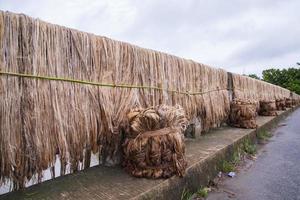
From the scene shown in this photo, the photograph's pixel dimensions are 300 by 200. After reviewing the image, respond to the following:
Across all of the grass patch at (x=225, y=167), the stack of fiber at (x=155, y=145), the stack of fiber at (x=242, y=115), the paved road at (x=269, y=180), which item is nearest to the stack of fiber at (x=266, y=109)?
the stack of fiber at (x=242, y=115)

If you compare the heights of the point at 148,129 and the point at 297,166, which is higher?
the point at 148,129

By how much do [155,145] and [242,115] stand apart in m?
4.44

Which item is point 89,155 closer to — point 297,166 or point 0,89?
point 0,89

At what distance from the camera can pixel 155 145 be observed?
104 inches

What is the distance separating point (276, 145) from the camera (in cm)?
618

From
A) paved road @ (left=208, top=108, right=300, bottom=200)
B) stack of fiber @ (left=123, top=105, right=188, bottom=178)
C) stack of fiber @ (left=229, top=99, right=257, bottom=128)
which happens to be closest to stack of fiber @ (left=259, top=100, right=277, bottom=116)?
stack of fiber @ (left=229, top=99, right=257, bottom=128)

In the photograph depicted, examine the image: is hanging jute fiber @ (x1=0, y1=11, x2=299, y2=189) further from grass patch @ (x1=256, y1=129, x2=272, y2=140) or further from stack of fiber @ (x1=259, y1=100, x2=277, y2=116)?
stack of fiber @ (x1=259, y1=100, x2=277, y2=116)

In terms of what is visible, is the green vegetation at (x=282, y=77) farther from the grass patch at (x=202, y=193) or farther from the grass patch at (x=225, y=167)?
the grass patch at (x=202, y=193)

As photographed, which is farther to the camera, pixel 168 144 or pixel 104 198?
pixel 168 144

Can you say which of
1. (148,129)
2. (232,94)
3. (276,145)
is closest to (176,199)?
(148,129)

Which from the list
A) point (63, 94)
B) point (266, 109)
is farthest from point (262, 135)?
point (63, 94)

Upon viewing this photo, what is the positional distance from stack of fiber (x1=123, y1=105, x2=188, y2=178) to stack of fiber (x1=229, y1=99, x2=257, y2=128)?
4088 millimetres

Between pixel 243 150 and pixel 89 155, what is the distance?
320 centimetres

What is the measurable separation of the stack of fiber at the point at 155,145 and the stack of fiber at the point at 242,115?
409cm
